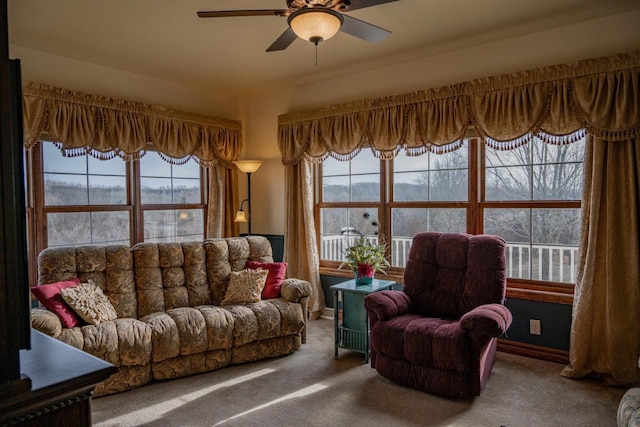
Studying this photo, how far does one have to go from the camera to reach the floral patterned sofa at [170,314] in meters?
3.03

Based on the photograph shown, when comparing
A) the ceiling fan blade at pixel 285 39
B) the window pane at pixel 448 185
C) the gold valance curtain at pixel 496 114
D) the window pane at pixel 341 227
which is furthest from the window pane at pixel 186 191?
the window pane at pixel 448 185

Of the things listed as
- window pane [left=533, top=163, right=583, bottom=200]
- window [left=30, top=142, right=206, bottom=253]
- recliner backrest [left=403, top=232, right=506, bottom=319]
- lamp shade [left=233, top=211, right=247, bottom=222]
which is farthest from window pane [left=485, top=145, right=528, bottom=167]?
window [left=30, top=142, right=206, bottom=253]

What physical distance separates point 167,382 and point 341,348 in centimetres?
150

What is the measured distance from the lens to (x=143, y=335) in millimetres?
3109

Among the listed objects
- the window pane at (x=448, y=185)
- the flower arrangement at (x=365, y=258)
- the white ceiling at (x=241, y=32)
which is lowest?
the flower arrangement at (x=365, y=258)

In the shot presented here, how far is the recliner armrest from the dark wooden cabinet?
7.96 ft

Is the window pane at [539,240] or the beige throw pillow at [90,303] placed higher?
the window pane at [539,240]

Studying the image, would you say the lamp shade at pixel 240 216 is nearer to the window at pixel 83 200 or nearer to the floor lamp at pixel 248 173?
the floor lamp at pixel 248 173

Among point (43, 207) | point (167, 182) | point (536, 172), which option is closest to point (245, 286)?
point (167, 182)

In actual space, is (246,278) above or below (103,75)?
below

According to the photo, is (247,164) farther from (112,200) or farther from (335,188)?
(112,200)

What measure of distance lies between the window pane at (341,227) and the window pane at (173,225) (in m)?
1.60

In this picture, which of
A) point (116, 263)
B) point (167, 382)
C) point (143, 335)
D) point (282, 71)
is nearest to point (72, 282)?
point (116, 263)

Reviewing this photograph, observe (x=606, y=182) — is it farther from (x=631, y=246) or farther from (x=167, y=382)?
(x=167, y=382)
